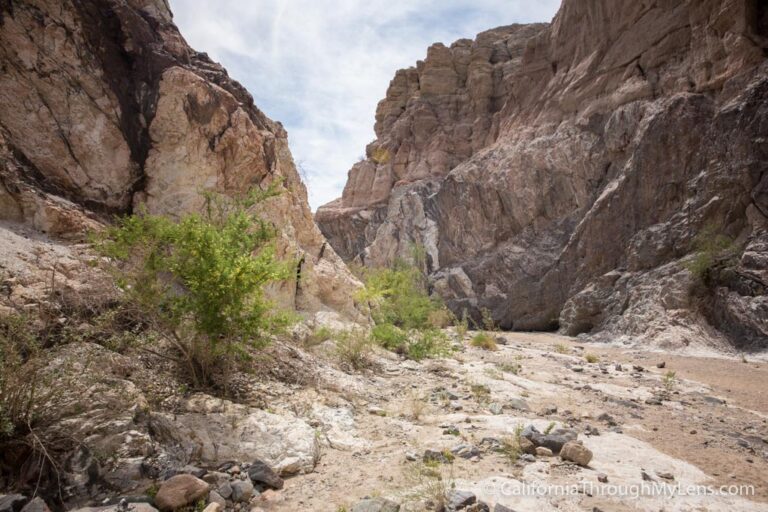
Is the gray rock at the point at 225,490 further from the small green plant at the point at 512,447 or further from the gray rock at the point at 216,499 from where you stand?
the small green plant at the point at 512,447

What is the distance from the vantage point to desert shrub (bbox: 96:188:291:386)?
161 inches

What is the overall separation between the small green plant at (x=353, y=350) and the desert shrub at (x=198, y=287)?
3.02 meters

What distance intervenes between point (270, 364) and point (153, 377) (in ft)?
4.89

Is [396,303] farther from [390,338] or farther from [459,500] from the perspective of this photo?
[459,500]

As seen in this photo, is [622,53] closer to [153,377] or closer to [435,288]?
[435,288]

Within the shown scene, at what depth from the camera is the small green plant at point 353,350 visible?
7.26 meters

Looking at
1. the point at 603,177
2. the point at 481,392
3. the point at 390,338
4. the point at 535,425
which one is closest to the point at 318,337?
the point at 390,338

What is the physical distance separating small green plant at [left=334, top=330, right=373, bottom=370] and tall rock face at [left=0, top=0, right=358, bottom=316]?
2.19 metres

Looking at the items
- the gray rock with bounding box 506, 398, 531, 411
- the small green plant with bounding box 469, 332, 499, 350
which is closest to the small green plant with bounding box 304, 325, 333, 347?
the gray rock with bounding box 506, 398, 531, 411

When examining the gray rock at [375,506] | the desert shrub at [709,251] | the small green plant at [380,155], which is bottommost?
the gray rock at [375,506]

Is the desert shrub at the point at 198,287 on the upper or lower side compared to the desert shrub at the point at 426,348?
upper

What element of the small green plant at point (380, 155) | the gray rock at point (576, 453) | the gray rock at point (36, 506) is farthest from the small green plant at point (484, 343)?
the small green plant at point (380, 155)

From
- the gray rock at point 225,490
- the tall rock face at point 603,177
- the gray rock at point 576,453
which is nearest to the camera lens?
the gray rock at point 225,490

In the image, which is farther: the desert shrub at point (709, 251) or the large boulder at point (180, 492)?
the desert shrub at point (709, 251)
